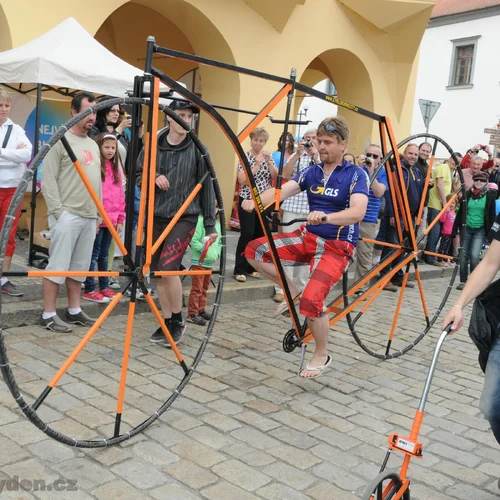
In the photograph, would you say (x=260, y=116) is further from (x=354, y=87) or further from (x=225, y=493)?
(x=354, y=87)

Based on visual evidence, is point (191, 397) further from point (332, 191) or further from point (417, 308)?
point (417, 308)

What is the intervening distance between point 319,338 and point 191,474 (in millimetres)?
1817

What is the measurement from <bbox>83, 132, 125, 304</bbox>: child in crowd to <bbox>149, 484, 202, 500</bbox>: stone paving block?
3148 mm

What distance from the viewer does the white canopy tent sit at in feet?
21.3

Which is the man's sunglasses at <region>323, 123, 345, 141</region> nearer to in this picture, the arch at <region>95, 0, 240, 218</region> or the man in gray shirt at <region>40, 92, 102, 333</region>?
the man in gray shirt at <region>40, 92, 102, 333</region>

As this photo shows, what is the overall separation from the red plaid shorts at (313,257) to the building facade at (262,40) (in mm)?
5201

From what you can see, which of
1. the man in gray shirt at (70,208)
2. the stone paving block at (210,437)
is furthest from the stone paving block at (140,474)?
the man in gray shirt at (70,208)

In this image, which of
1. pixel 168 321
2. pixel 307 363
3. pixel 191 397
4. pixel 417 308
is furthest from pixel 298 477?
pixel 417 308

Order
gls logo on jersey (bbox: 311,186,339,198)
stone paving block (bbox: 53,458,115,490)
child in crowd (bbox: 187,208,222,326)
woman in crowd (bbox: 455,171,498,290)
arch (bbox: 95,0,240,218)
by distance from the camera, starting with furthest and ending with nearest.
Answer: arch (bbox: 95,0,240,218)
woman in crowd (bbox: 455,171,498,290)
child in crowd (bbox: 187,208,222,326)
gls logo on jersey (bbox: 311,186,339,198)
stone paving block (bbox: 53,458,115,490)

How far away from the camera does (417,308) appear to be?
771cm

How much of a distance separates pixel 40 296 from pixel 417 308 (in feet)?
14.7

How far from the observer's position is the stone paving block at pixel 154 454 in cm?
317

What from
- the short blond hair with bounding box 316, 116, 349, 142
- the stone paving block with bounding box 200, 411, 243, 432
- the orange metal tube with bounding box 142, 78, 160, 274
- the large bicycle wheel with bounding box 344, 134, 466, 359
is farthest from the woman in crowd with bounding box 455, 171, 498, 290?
the orange metal tube with bounding box 142, 78, 160, 274

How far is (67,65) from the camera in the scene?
21.6 ft
